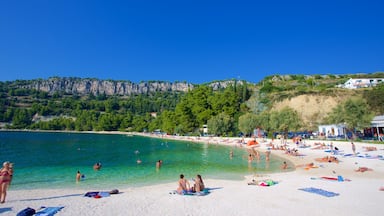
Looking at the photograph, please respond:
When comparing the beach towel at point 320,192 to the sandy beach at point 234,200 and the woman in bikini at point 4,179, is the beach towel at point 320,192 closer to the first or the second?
the sandy beach at point 234,200

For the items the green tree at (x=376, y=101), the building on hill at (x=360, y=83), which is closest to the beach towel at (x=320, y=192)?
the green tree at (x=376, y=101)

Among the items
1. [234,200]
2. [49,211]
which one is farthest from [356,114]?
[49,211]

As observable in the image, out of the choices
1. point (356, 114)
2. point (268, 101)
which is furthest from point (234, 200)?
point (268, 101)

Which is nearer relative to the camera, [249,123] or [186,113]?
[249,123]

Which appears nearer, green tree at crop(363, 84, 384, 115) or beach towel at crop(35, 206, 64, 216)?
beach towel at crop(35, 206, 64, 216)

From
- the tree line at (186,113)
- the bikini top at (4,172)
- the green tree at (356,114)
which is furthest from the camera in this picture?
the tree line at (186,113)

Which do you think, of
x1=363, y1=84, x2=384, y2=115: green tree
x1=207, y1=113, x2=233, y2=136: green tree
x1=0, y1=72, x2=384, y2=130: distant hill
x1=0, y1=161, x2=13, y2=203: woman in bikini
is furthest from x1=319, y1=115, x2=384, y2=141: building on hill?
x1=0, y1=161, x2=13, y2=203: woman in bikini

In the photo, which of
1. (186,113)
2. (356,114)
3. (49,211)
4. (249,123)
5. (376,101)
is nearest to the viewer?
(49,211)

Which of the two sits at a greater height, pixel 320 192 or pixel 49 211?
pixel 320 192

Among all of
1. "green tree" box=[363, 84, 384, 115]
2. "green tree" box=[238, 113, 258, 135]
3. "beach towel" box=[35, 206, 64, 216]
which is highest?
"green tree" box=[363, 84, 384, 115]

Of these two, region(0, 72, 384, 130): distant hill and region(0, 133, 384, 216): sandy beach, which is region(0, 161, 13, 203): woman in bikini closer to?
region(0, 133, 384, 216): sandy beach

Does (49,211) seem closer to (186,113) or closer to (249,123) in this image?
(249,123)

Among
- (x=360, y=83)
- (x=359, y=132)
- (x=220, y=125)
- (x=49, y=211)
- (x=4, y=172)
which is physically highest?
(x=360, y=83)

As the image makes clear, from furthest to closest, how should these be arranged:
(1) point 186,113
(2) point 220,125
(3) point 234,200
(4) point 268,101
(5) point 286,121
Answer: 1. (4) point 268,101
2. (1) point 186,113
3. (2) point 220,125
4. (5) point 286,121
5. (3) point 234,200
